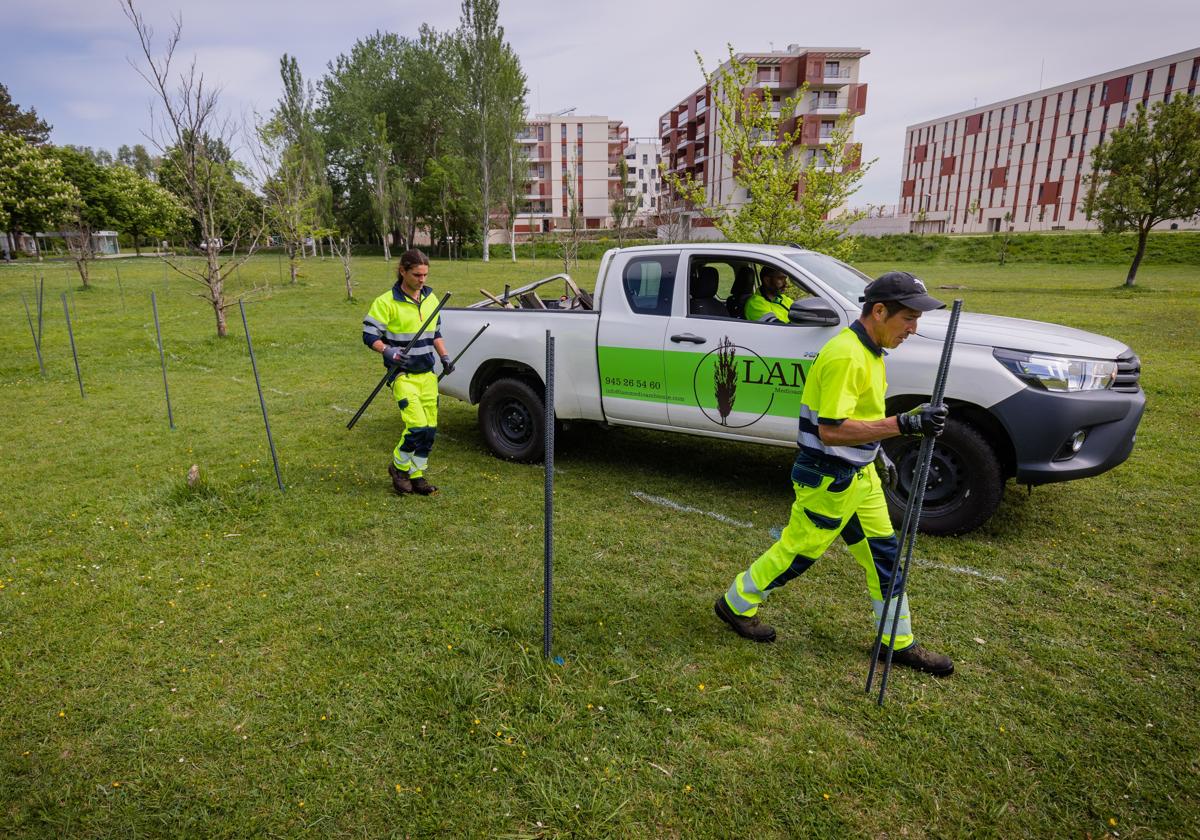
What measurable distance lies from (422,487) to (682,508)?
7.10ft

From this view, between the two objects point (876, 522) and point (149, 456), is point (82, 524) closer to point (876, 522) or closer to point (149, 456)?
point (149, 456)

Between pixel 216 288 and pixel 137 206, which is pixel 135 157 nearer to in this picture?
pixel 137 206

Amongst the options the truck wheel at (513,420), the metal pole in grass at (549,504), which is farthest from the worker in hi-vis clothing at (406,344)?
the metal pole in grass at (549,504)

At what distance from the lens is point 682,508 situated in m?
5.29

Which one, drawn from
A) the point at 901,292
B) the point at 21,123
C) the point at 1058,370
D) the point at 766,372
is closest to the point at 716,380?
the point at 766,372

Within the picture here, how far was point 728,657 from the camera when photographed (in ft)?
11.1

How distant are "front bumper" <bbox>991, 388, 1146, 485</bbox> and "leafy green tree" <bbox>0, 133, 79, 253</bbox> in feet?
128

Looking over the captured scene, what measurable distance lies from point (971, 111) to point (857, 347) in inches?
3936

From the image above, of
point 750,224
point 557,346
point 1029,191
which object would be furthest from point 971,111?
point 557,346

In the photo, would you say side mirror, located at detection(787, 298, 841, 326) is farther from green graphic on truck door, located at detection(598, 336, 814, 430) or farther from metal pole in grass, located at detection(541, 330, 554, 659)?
metal pole in grass, located at detection(541, 330, 554, 659)

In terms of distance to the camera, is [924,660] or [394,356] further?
[394,356]

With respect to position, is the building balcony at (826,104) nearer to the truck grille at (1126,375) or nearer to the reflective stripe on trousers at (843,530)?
the truck grille at (1126,375)

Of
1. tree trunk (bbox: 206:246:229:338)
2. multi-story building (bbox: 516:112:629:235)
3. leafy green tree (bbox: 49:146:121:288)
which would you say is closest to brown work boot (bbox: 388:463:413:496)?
tree trunk (bbox: 206:246:229:338)

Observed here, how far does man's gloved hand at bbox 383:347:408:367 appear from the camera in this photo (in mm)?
5234
